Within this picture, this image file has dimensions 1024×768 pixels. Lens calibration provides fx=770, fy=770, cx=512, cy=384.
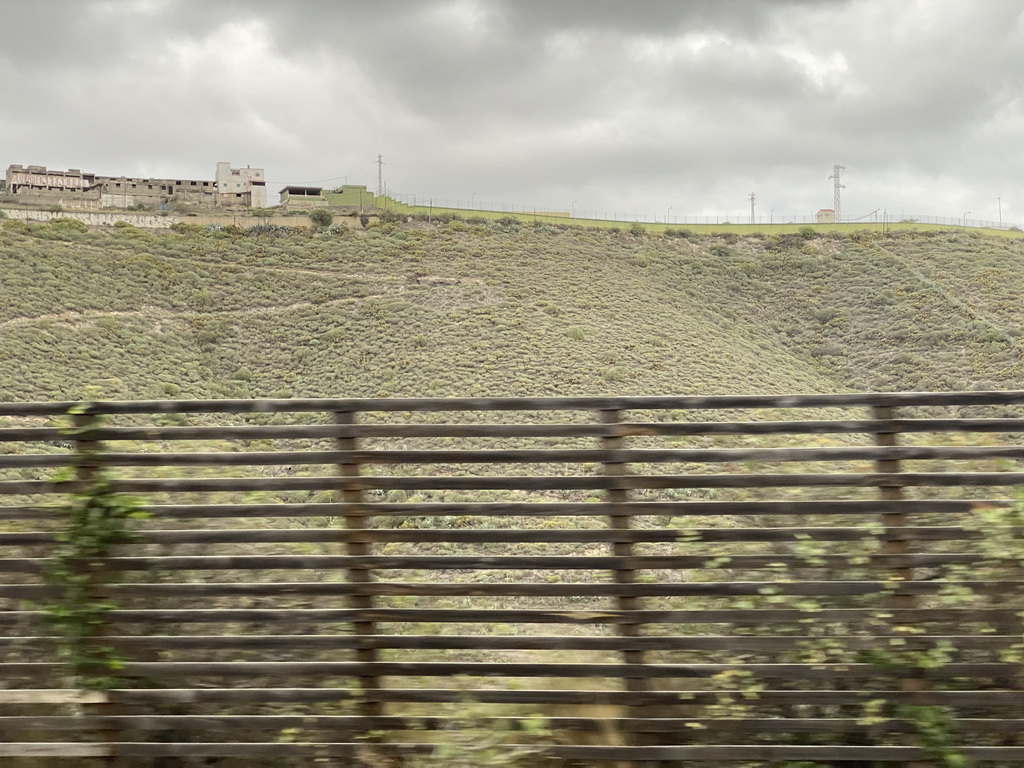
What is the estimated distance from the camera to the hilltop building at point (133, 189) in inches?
2448

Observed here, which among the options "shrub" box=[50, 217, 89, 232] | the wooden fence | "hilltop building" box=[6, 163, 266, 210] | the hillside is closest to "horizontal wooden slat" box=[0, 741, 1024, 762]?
the wooden fence

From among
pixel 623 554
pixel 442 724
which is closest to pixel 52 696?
pixel 442 724

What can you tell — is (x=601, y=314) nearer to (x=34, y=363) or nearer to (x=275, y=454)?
(x=34, y=363)

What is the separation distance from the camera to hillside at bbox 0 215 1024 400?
99.8 feet

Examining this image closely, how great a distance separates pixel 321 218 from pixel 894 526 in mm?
59158

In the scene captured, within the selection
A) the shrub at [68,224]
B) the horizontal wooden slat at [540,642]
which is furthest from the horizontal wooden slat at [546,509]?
the shrub at [68,224]

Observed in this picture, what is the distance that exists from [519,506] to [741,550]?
0.82m

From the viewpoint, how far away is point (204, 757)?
298cm

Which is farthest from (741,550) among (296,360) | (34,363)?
(296,360)

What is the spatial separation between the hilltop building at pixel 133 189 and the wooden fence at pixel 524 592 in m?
63.7

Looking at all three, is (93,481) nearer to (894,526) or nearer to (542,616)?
(542,616)

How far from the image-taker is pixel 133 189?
72000mm

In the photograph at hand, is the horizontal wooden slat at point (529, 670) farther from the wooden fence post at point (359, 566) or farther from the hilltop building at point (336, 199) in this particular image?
the hilltop building at point (336, 199)

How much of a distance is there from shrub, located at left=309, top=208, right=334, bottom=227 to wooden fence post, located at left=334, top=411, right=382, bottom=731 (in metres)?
58.3
